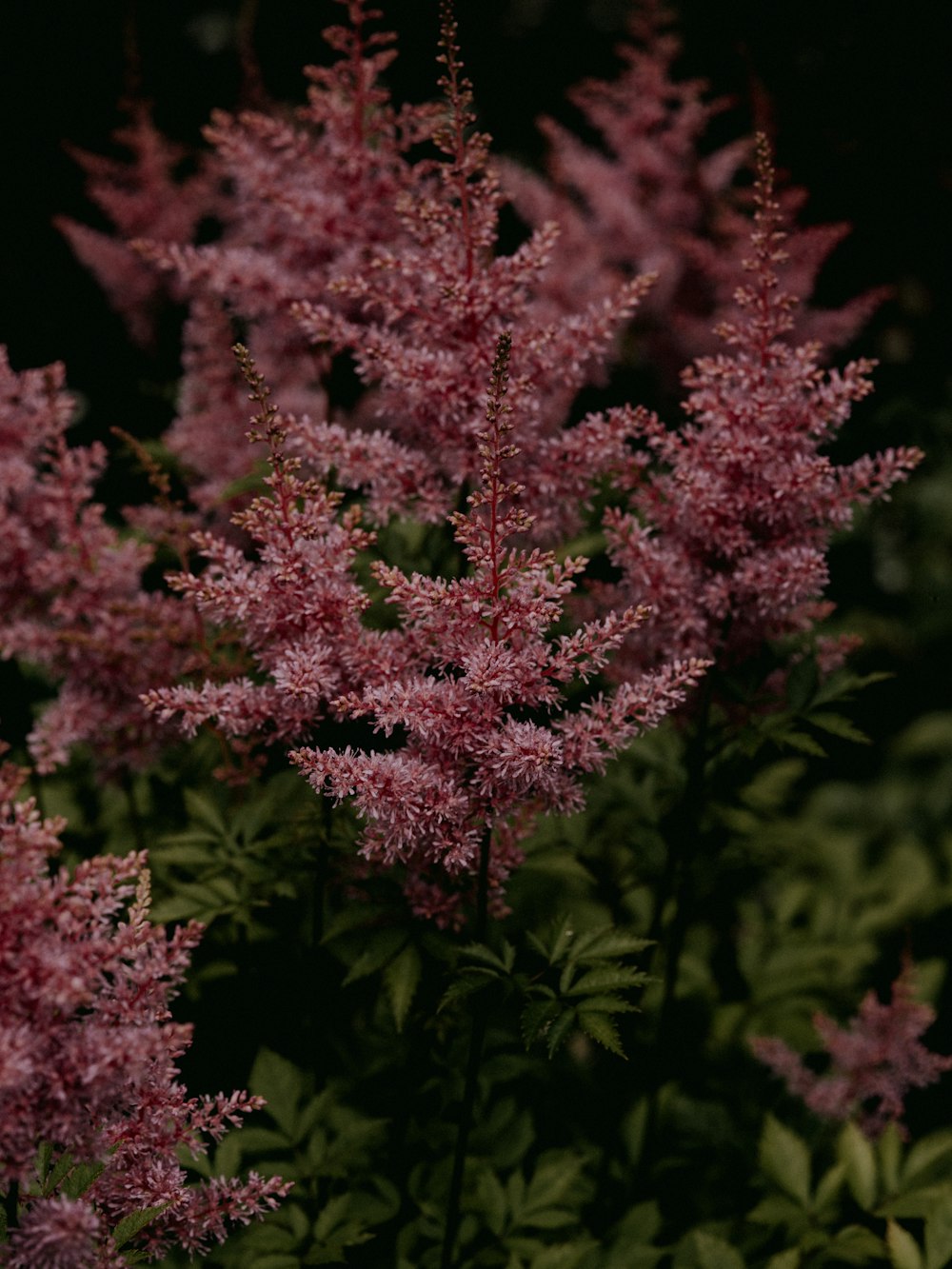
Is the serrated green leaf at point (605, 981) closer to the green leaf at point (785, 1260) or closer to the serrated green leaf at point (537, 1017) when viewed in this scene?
the serrated green leaf at point (537, 1017)

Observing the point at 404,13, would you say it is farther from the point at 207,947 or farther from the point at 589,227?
the point at 207,947

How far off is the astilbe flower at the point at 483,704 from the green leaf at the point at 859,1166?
1.69 meters

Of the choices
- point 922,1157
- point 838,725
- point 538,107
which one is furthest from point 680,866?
point 538,107

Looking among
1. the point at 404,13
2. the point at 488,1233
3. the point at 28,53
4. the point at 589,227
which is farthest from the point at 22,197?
the point at 488,1233

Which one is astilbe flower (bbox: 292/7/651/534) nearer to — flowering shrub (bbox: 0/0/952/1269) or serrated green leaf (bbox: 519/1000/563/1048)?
flowering shrub (bbox: 0/0/952/1269)

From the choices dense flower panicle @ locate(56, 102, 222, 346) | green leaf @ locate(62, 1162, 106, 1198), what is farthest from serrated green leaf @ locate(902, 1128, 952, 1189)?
dense flower panicle @ locate(56, 102, 222, 346)

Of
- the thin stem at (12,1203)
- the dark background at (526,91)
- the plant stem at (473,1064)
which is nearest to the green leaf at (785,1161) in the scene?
the plant stem at (473,1064)

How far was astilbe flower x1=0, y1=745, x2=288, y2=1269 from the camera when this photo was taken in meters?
1.81

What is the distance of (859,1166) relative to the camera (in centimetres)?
331

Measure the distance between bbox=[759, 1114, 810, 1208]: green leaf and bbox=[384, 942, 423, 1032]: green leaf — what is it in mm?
1355

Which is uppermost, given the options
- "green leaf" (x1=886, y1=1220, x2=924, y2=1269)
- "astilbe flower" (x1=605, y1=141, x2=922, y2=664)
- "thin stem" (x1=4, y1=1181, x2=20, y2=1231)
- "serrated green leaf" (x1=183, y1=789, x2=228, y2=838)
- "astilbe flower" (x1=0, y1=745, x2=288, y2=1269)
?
"astilbe flower" (x1=605, y1=141, x2=922, y2=664)

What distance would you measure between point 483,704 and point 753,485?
928mm

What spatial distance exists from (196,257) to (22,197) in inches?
121

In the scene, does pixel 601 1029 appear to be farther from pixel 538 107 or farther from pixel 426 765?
pixel 538 107
